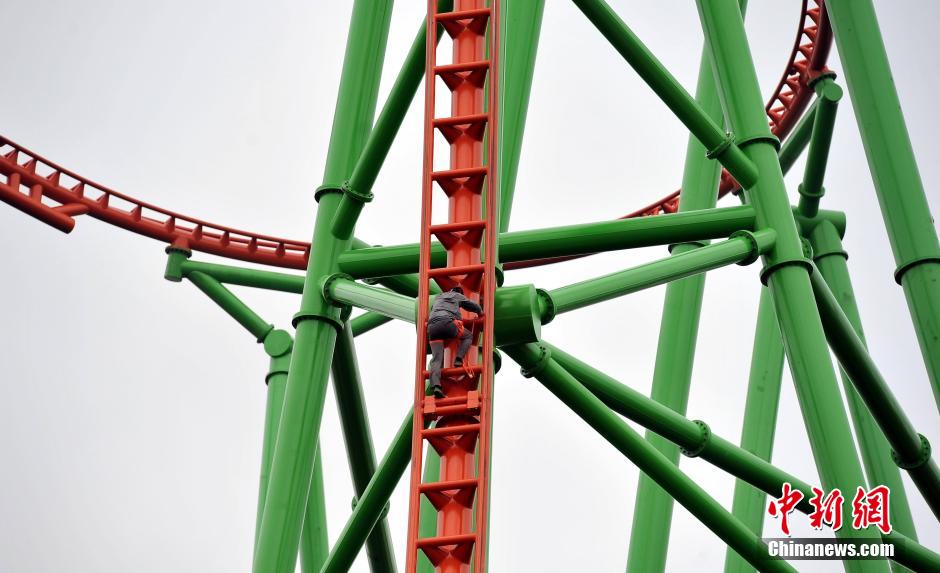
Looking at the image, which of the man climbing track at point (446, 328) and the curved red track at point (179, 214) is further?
the curved red track at point (179, 214)

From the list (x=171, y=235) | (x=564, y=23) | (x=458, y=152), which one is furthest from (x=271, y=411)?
(x=564, y=23)

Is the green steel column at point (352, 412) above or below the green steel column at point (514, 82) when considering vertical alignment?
below

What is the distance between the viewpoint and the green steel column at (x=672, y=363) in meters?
11.7

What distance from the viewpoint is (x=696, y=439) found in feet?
33.0

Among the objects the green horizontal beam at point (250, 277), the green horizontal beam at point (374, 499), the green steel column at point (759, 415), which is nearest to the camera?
the green horizontal beam at point (374, 499)

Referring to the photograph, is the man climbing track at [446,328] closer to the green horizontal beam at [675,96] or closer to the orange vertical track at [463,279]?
the orange vertical track at [463,279]

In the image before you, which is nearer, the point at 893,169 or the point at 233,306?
the point at 893,169

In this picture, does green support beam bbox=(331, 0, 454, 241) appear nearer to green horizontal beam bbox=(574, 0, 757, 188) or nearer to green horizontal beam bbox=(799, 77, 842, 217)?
green horizontal beam bbox=(574, 0, 757, 188)

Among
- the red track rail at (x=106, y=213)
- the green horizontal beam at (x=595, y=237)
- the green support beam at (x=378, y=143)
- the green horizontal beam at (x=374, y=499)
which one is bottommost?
the green horizontal beam at (x=374, y=499)

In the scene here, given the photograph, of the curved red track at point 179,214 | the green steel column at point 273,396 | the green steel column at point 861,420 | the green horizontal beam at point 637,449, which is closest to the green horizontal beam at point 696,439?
the green horizontal beam at point 637,449

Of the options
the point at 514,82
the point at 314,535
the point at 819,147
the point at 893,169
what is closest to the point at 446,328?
the point at 514,82

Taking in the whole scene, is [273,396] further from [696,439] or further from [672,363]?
[696,439]

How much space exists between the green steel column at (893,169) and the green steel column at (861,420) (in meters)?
0.74

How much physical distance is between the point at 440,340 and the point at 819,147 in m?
5.60
